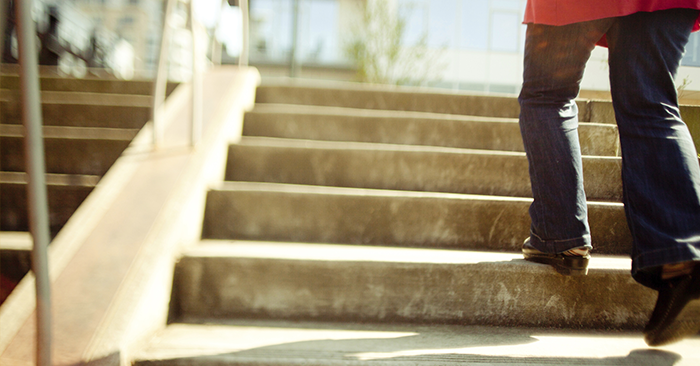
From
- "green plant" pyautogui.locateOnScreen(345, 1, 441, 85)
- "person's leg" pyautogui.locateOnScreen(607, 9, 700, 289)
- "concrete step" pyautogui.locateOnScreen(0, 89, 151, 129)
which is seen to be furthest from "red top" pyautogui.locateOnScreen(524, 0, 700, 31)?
"green plant" pyautogui.locateOnScreen(345, 1, 441, 85)

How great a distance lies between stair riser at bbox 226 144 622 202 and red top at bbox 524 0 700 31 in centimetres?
57

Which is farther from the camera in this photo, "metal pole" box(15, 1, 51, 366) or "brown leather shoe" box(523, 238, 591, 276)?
"brown leather shoe" box(523, 238, 591, 276)

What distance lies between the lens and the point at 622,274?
40.0 inches

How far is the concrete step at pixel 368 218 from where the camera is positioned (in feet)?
4.06

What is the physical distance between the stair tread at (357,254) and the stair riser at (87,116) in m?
0.93

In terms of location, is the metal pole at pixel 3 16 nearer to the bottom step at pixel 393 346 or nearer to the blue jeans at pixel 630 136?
the bottom step at pixel 393 346

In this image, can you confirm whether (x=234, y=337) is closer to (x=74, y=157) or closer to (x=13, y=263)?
(x=13, y=263)

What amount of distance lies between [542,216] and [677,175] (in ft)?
0.93

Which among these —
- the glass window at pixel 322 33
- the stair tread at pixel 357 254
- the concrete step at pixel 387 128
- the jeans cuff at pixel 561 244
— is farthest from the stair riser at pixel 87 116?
the glass window at pixel 322 33

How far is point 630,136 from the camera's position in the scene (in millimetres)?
889

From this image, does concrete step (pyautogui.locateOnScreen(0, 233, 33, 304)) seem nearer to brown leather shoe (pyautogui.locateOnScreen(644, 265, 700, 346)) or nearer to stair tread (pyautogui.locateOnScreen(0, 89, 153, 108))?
stair tread (pyautogui.locateOnScreen(0, 89, 153, 108))

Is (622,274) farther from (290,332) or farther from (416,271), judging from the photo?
(290,332)

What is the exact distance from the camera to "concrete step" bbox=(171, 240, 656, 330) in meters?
1.01

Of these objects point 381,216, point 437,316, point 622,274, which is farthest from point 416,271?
point 622,274
